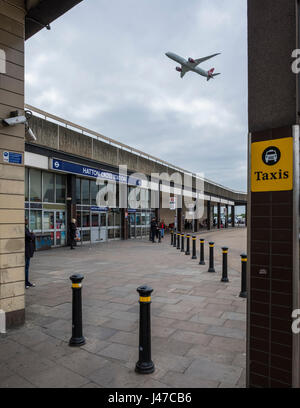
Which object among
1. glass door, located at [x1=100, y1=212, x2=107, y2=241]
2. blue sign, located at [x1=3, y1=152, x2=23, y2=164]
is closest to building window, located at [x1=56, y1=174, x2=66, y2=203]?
glass door, located at [x1=100, y1=212, x2=107, y2=241]

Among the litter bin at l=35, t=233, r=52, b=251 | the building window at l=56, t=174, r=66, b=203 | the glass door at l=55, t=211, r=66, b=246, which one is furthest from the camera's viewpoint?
the building window at l=56, t=174, r=66, b=203

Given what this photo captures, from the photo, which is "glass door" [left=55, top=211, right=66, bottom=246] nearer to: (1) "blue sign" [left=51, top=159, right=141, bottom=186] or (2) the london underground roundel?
(1) "blue sign" [left=51, top=159, right=141, bottom=186]

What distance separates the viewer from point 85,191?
19.3 meters

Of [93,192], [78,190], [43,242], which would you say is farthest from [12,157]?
[93,192]

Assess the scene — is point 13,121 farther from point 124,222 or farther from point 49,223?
point 124,222

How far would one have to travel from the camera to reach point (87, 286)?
7.50 m

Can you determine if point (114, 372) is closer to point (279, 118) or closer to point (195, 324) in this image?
point (195, 324)

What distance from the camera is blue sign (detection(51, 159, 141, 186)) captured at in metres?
16.0

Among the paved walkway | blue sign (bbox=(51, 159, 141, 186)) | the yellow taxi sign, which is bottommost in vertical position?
the paved walkway

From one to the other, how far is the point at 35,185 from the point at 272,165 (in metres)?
14.9

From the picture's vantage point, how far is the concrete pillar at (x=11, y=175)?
4695mm

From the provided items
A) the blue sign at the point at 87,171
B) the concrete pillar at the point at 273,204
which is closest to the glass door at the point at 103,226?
the blue sign at the point at 87,171

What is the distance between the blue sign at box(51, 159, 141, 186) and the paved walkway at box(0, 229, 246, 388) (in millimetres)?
9174

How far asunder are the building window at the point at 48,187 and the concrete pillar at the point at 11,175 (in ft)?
A: 38.7
